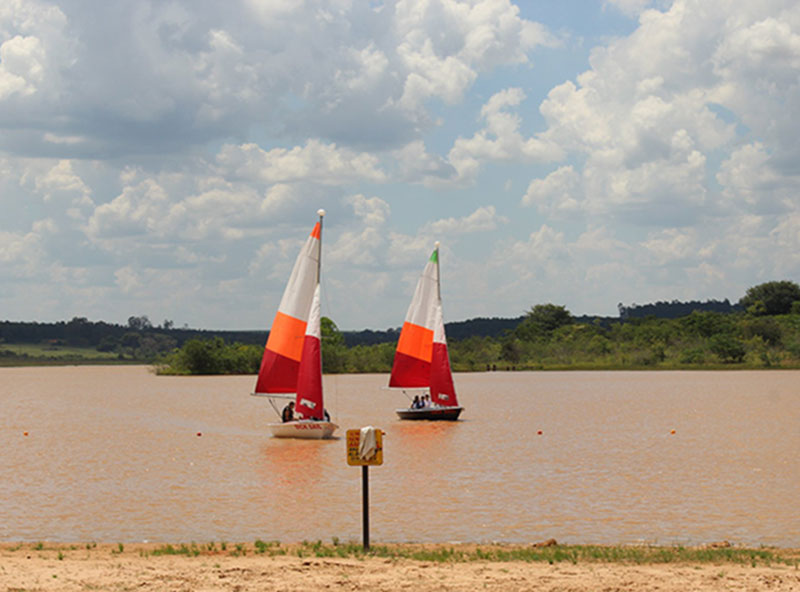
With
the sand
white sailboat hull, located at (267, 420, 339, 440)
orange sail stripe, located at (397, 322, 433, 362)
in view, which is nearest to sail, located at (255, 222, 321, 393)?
white sailboat hull, located at (267, 420, 339, 440)

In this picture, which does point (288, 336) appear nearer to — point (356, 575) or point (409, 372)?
point (409, 372)

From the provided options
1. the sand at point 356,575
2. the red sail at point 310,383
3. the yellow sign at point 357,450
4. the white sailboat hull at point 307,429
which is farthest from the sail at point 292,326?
the sand at point 356,575

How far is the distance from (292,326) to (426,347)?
480 inches

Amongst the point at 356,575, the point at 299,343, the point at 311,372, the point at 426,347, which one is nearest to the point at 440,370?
the point at 426,347

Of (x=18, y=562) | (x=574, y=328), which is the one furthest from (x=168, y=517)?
(x=574, y=328)

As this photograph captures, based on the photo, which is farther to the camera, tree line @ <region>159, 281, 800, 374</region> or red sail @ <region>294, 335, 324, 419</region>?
tree line @ <region>159, 281, 800, 374</region>

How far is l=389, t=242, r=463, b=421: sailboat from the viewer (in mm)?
50125

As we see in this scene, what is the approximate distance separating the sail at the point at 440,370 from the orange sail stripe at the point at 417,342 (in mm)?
648

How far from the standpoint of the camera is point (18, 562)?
14.9 metres

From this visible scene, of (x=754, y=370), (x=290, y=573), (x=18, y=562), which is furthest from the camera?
(x=754, y=370)

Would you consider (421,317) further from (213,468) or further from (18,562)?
(18,562)

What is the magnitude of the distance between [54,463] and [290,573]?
23280 millimetres

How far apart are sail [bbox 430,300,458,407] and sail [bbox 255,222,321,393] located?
10691mm

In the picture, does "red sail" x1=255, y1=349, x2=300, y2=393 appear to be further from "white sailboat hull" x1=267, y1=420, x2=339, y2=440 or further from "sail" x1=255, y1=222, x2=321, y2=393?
"white sailboat hull" x1=267, y1=420, x2=339, y2=440
